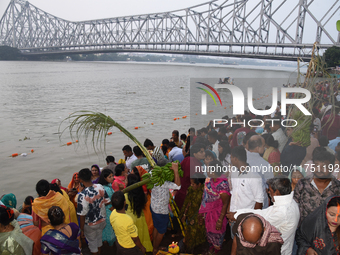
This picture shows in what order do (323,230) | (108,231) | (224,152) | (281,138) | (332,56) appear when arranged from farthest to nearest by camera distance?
(332,56), (281,138), (224,152), (108,231), (323,230)

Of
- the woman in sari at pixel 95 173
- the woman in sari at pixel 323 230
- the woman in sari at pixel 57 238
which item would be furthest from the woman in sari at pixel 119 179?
the woman in sari at pixel 323 230

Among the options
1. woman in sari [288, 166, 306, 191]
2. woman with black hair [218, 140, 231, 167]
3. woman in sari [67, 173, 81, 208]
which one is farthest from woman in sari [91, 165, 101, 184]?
woman in sari [288, 166, 306, 191]

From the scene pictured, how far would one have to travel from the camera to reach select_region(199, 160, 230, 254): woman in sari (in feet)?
9.34

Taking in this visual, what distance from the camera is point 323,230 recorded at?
2.16 meters

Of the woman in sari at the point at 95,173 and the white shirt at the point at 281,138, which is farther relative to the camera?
the white shirt at the point at 281,138

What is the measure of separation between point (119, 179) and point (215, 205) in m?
1.29

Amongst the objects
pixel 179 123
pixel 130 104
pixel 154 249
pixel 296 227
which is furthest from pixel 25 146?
pixel 130 104

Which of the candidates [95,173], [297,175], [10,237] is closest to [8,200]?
[10,237]

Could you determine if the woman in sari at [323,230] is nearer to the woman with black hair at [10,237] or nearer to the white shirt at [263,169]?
the white shirt at [263,169]

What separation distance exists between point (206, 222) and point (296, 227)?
0.93 m

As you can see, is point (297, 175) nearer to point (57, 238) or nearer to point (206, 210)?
point (206, 210)

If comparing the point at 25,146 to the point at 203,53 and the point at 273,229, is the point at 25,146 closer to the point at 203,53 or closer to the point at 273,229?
the point at 273,229

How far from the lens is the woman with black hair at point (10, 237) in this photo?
2.34 meters

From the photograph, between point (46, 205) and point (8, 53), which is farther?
point (8, 53)
